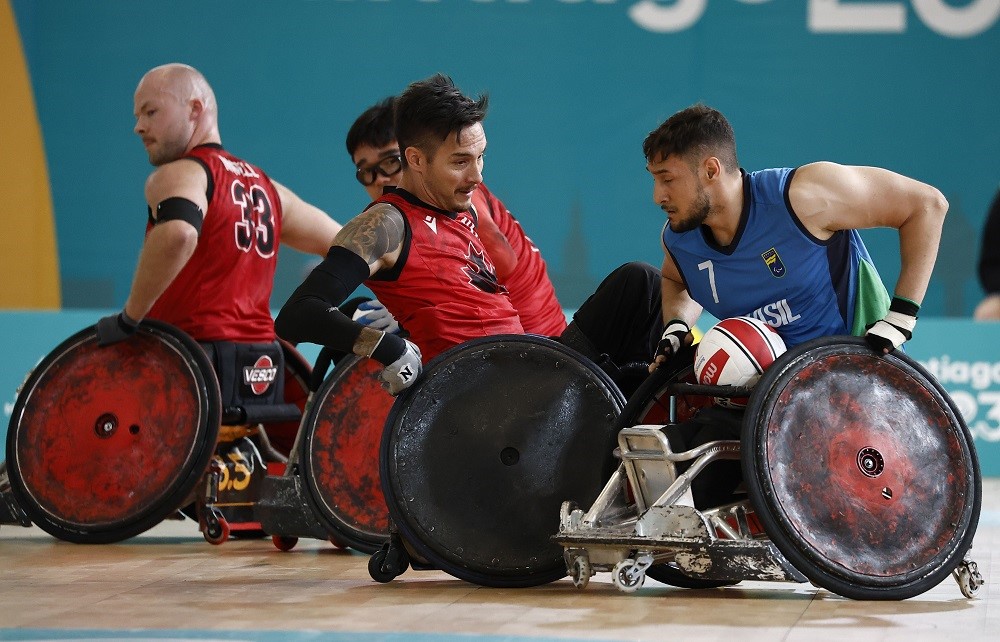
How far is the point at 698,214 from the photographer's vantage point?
4348 millimetres

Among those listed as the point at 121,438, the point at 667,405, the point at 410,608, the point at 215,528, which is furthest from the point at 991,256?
the point at 410,608

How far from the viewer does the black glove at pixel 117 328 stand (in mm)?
5625

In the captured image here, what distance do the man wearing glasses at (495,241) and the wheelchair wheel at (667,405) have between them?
1.06 meters

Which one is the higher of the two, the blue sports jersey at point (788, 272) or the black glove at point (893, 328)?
the blue sports jersey at point (788, 272)

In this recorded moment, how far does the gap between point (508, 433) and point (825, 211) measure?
115cm

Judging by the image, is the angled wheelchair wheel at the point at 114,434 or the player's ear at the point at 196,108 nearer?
the angled wheelchair wheel at the point at 114,434

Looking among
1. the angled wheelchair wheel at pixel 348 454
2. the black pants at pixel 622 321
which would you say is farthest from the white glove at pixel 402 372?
the angled wheelchair wheel at pixel 348 454

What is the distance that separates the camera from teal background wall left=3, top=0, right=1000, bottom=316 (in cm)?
1031

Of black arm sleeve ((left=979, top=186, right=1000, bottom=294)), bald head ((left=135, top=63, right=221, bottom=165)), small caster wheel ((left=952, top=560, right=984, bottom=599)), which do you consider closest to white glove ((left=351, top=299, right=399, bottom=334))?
bald head ((left=135, top=63, right=221, bottom=165))

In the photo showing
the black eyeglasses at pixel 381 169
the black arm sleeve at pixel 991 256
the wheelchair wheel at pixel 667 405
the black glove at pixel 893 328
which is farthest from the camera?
the black arm sleeve at pixel 991 256

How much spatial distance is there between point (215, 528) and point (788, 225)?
8.78 ft

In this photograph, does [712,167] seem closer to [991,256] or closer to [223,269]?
[223,269]

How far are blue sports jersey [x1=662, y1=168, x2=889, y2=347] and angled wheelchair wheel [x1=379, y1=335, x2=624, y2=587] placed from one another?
0.52 metres

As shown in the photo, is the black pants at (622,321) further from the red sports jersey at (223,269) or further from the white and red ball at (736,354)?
the red sports jersey at (223,269)
